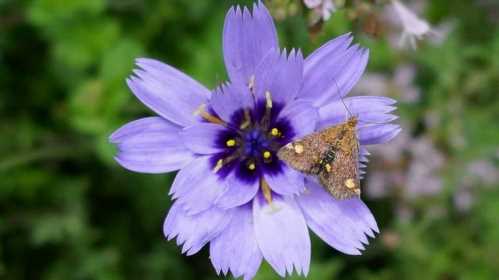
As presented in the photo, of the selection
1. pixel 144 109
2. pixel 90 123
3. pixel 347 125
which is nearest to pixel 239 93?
pixel 347 125

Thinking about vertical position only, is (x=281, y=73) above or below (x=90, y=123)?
above

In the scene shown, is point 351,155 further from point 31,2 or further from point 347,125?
point 31,2

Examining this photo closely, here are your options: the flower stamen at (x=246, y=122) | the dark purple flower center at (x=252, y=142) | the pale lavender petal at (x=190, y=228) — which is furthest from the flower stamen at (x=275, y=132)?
the pale lavender petal at (x=190, y=228)

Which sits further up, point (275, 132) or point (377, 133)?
point (377, 133)

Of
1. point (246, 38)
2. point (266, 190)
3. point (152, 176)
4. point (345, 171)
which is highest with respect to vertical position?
point (246, 38)

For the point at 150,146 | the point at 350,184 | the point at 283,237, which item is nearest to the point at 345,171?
the point at 350,184

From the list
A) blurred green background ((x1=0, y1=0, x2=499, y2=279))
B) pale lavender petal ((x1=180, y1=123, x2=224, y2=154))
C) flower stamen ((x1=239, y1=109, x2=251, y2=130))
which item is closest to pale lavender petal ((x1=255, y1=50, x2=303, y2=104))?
flower stamen ((x1=239, y1=109, x2=251, y2=130))

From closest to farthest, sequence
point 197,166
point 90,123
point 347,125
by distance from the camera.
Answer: point 347,125 < point 197,166 < point 90,123

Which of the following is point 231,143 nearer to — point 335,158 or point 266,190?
point 266,190
